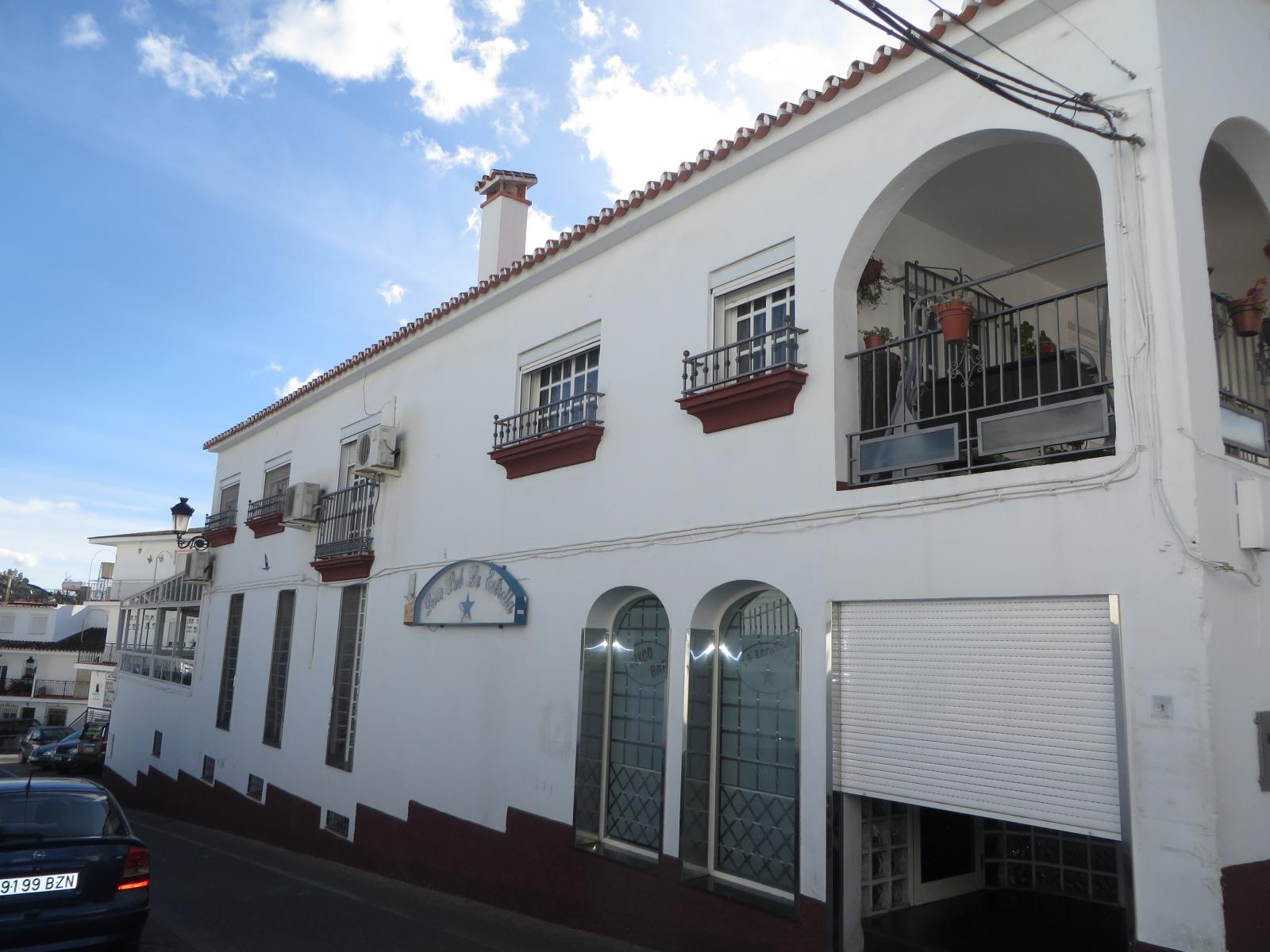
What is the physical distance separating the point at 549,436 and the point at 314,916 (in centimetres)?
507

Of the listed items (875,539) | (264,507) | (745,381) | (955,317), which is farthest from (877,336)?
(264,507)

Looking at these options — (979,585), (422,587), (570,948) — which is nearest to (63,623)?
(422,587)

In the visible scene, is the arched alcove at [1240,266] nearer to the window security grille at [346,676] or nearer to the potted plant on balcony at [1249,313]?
the potted plant on balcony at [1249,313]

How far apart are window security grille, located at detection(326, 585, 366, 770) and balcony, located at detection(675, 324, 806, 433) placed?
6.68m

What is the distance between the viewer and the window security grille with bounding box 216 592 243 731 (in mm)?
15953

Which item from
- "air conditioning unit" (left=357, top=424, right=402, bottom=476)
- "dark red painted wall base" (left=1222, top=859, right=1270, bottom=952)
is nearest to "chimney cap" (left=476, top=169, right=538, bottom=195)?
"air conditioning unit" (left=357, top=424, right=402, bottom=476)

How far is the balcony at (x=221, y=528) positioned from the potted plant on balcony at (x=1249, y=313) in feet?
50.6

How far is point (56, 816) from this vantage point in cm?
659

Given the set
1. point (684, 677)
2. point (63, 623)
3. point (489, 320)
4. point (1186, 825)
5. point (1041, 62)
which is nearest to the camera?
point (1186, 825)

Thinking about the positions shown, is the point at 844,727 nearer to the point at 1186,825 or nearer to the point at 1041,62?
the point at 1186,825

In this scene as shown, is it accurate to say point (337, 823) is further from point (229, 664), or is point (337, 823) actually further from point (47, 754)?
point (47, 754)

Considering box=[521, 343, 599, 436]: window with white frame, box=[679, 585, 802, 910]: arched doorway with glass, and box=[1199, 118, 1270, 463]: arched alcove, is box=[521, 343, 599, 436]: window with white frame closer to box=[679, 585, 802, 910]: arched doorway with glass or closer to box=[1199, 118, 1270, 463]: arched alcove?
box=[679, 585, 802, 910]: arched doorway with glass

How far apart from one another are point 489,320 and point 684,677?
5.25 meters

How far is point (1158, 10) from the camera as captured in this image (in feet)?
18.1
